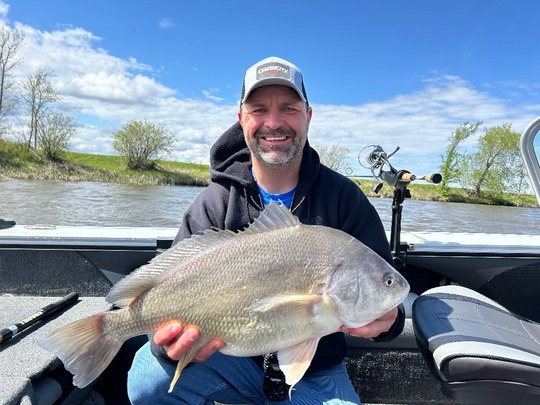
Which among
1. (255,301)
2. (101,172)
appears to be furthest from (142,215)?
(101,172)

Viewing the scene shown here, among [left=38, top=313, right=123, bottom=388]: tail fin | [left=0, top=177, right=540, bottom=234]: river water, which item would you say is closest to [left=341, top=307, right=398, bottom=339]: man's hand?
[left=38, top=313, right=123, bottom=388]: tail fin

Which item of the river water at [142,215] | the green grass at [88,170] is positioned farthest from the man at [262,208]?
the green grass at [88,170]

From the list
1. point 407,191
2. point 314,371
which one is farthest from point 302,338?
point 407,191

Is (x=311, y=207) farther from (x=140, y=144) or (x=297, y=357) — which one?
(x=140, y=144)

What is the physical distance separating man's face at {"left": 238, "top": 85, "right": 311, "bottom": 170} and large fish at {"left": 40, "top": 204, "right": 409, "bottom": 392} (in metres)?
0.74

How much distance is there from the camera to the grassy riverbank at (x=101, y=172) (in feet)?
94.8

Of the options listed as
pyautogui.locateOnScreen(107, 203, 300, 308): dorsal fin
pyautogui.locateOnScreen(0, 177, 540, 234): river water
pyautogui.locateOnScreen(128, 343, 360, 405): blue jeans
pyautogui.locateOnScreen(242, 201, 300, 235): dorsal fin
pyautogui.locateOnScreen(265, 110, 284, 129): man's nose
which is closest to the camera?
pyautogui.locateOnScreen(107, 203, 300, 308): dorsal fin

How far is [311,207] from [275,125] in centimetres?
52

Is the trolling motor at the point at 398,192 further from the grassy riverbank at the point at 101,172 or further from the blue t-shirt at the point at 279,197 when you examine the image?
the grassy riverbank at the point at 101,172

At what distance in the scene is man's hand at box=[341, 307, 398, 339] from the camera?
6.11 feet

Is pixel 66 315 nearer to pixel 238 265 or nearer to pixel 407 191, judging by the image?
pixel 238 265

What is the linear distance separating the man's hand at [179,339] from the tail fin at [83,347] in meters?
0.18

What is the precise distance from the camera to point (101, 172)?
1367 inches

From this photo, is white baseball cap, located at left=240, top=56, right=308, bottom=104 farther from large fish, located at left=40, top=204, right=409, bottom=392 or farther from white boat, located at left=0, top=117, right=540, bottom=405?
white boat, located at left=0, top=117, right=540, bottom=405
